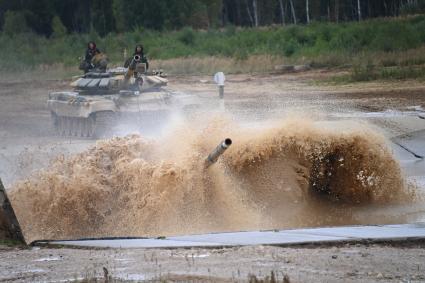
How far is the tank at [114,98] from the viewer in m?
22.2

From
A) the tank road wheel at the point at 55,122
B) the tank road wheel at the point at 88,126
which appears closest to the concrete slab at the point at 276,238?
the tank road wheel at the point at 88,126

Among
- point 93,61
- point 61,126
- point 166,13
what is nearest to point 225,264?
point 93,61

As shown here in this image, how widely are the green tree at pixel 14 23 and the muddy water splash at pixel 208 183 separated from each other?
143ft

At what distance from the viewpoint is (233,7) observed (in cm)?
6781

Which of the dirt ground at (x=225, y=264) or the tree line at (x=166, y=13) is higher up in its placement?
the dirt ground at (x=225, y=264)

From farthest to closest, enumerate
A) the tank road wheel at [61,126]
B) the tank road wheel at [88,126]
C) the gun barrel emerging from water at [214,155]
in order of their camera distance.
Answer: the tank road wheel at [61,126] < the tank road wheel at [88,126] < the gun barrel emerging from water at [214,155]

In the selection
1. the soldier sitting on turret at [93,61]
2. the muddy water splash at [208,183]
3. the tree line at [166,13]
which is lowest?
the tree line at [166,13]

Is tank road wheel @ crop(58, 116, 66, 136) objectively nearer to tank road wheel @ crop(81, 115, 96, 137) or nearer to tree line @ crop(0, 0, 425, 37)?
tank road wheel @ crop(81, 115, 96, 137)

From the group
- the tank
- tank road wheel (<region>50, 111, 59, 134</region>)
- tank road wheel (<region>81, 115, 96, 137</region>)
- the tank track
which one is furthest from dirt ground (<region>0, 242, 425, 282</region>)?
tank road wheel (<region>50, 111, 59, 134</region>)

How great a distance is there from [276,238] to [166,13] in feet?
167

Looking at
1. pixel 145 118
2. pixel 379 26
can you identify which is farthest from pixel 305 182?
pixel 379 26

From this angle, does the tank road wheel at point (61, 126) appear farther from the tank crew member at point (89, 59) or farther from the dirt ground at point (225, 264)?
the dirt ground at point (225, 264)

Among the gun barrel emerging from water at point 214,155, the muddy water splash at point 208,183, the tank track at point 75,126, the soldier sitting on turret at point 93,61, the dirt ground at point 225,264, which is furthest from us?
the soldier sitting on turret at point 93,61

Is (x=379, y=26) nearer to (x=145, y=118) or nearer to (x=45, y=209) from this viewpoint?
(x=145, y=118)
